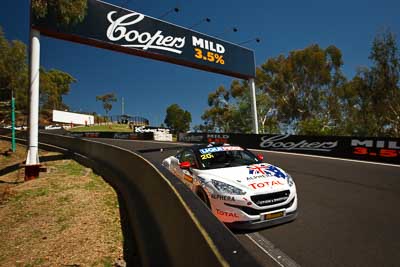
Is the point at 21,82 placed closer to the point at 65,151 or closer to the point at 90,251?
the point at 65,151

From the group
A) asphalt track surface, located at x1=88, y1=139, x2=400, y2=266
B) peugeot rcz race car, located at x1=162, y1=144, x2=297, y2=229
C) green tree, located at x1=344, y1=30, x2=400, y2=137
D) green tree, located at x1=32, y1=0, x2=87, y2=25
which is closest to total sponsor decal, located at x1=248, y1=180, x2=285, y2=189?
peugeot rcz race car, located at x1=162, y1=144, x2=297, y2=229

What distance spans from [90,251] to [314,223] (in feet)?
12.8

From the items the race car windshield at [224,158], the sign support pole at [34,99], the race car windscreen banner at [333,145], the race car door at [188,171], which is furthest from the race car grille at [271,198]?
the sign support pole at [34,99]

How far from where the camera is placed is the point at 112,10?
15664mm

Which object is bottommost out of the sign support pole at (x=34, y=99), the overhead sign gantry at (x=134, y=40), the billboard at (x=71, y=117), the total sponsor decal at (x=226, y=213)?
the total sponsor decal at (x=226, y=213)

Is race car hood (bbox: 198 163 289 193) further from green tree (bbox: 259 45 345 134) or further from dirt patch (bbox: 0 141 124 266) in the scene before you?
green tree (bbox: 259 45 345 134)

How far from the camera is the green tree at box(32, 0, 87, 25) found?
500 inches

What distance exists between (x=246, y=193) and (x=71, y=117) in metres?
82.4

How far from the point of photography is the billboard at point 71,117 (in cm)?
7362

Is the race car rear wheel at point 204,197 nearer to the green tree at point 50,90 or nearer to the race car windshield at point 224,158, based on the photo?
the race car windshield at point 224,158

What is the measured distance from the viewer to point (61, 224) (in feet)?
19.5

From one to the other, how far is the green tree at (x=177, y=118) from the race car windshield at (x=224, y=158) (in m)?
103

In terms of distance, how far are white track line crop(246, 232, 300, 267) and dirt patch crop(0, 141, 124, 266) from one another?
82.0 inches

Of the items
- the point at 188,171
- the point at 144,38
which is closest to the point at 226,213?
the point at 188,171
